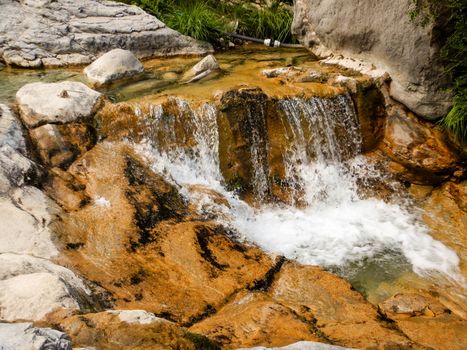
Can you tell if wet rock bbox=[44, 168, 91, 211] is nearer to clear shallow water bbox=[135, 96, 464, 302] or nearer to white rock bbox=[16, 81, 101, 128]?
white rock bbox=[16, 81, 101, 128]

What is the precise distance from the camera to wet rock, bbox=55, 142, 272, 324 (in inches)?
157

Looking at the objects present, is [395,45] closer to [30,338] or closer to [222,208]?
[222,208]

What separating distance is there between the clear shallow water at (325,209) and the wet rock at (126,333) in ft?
9.51

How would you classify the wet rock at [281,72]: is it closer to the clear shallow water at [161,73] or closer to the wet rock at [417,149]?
the clear shallow water at [161,73]

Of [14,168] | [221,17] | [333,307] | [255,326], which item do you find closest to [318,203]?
[333,307]

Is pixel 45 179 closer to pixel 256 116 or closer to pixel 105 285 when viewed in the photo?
pixel 105 285

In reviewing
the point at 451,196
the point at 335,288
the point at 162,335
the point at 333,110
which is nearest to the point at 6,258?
the point at 162,335

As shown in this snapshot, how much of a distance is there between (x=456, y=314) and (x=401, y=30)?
13.9 ft

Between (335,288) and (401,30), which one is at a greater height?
(401,30)

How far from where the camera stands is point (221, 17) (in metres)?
10.5

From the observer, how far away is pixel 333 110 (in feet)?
22.6

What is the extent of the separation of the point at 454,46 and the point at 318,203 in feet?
9.28

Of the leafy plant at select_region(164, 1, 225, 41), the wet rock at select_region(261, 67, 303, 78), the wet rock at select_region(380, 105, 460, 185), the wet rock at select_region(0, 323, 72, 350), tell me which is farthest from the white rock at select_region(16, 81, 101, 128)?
the wet rock at select_region(380, 105, 460, 185)

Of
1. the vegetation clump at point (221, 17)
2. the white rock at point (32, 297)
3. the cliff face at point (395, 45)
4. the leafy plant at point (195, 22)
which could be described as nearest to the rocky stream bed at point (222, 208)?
the white rock at point (32, 297)
